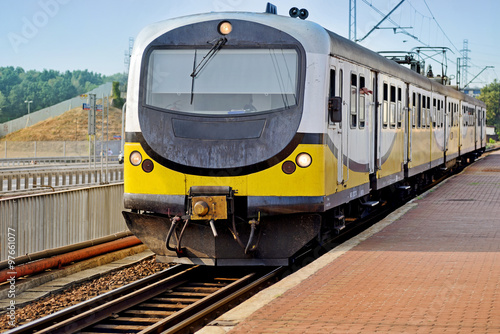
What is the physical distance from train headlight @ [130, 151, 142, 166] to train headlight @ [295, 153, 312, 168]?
6.79 ft

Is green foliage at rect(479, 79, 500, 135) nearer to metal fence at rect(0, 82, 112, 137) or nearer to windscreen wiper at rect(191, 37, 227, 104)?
metal fence at rect(0, 82, 112, 137)

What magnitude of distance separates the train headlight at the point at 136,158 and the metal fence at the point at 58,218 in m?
2.01

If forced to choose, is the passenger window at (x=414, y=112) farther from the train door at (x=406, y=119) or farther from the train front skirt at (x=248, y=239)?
the train front skirt at (x=248, y=239)

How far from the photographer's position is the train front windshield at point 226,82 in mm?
9852

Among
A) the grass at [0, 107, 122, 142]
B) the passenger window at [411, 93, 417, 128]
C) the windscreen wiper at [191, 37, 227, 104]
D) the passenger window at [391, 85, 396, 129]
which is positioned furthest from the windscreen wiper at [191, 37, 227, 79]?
the grass at [0, 107, 122, 142]

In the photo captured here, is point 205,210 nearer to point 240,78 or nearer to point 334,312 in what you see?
point 240,78

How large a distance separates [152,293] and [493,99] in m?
124

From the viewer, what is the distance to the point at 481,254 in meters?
10.4

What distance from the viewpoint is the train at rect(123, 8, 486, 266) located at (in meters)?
9.73

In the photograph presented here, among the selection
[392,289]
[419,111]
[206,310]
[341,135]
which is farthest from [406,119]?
[206,310]

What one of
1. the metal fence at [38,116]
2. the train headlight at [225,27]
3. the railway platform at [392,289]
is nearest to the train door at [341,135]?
the railway platform at [392,289]

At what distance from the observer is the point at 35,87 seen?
101500 millimetres

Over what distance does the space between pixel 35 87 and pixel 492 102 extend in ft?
234

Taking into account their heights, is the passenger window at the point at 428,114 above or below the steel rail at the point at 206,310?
above
